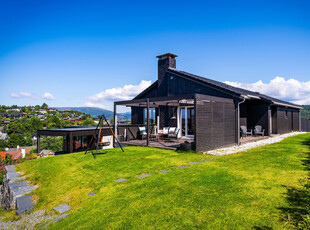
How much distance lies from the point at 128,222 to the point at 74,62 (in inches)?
1064

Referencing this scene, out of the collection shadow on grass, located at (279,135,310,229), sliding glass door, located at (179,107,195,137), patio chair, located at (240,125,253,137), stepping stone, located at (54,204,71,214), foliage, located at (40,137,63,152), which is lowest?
foliage, located at (40,137,63,152)

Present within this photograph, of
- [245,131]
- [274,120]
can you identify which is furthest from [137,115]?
[274,120]

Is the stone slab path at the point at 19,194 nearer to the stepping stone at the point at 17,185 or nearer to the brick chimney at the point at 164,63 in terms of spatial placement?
the stepping stone at the point at 17,185

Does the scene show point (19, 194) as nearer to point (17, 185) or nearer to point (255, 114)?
point (17, 185)

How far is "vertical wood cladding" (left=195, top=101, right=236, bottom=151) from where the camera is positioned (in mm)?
8547

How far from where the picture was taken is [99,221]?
3188 mm

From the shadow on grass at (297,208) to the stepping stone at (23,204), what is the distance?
17.1 feet

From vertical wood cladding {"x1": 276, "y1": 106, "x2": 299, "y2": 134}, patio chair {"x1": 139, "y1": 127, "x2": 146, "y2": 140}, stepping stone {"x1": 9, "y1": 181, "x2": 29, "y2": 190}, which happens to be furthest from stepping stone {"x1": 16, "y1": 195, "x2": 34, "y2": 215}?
vertical wood cladding {"x1": 276, "y1": 106, "x2": 299, "y2": 134}

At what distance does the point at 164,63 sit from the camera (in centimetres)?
1431

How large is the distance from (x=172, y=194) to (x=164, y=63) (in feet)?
38.6

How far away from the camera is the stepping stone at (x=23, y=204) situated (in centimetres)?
454

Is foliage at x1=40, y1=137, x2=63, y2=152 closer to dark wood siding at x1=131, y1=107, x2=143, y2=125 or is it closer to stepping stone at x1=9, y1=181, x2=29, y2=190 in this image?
dark wood siding at x1=131, y1=107, x2=143, y2=125

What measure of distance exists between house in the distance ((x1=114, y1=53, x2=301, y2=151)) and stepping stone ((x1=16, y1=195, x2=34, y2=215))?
6071 mm

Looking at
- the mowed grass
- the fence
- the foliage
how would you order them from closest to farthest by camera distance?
the mowed grass < the fence < the foliage
